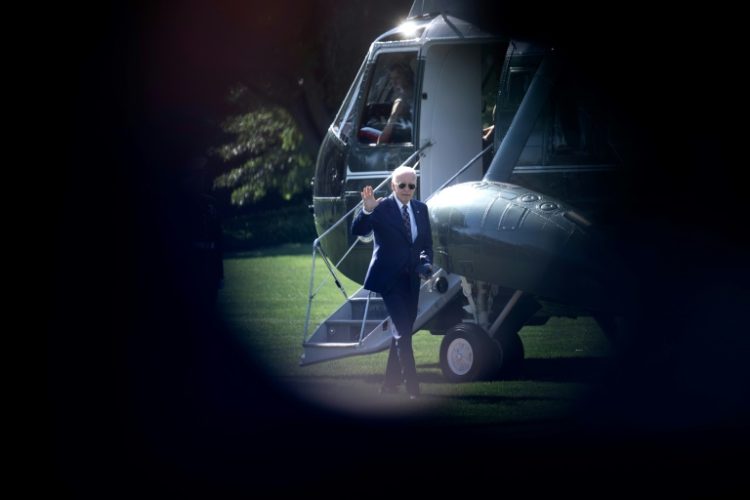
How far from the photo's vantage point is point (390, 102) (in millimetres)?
16734

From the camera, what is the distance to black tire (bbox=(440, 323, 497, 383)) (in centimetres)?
1424

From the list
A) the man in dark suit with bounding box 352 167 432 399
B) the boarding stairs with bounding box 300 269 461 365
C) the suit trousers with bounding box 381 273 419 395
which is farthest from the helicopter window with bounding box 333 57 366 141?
the suit trousers with bounding box 381 273 419 395

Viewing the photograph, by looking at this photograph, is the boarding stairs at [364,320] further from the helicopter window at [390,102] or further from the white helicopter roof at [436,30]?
the white helicopter roof at [436,30]

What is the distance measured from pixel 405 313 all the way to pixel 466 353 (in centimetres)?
160

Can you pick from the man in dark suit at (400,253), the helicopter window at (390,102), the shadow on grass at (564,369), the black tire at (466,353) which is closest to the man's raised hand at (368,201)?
the man in dark suit at (400,253)

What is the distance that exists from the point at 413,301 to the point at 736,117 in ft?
8.89

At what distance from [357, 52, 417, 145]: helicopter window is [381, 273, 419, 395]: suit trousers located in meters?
3.46

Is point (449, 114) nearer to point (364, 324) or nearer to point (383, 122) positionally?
point (383, 122)

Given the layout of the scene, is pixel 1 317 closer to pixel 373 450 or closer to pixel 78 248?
pixel 78 248

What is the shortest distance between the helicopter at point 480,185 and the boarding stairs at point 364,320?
1 centimetres

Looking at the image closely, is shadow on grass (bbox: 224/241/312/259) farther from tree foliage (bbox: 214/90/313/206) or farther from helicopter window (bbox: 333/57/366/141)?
helicopter window (bbox: 333/57/366/141)

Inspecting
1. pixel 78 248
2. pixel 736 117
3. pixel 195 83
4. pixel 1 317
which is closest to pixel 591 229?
pixel 736 117

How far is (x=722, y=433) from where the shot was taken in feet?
35.2

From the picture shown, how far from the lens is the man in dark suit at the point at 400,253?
12.8 meters
